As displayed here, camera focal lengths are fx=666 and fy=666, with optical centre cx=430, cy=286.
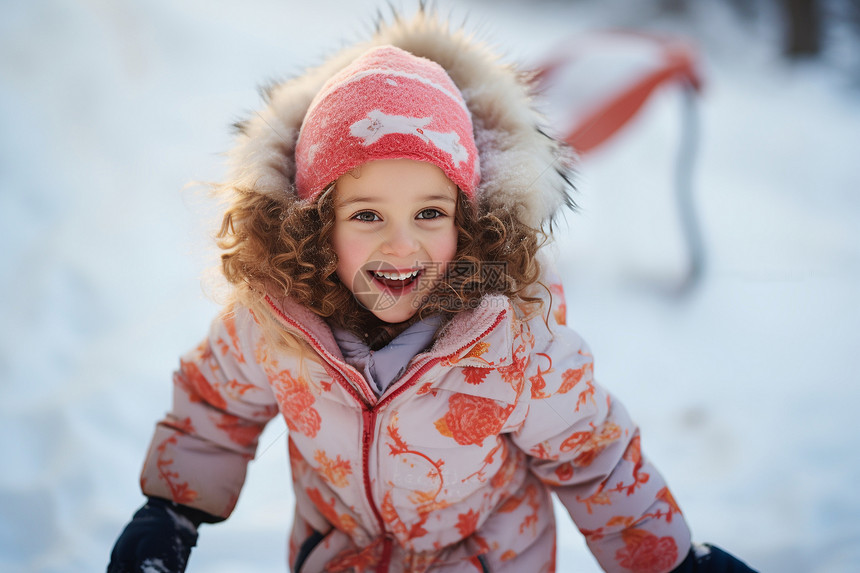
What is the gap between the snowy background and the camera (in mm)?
1447

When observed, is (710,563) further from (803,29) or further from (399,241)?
(803,29)

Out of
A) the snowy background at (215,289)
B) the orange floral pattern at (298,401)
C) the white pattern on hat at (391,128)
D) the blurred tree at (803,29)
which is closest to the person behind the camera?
the white pattern on hat at (391,128)

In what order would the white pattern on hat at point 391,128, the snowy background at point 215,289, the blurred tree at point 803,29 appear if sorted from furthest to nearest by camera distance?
the blurred tree at point 803,29
the snowy background at point 215,289
the white pattern on hat at point 391,128

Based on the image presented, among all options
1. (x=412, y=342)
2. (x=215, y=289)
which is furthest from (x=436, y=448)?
(x=215, y=289)

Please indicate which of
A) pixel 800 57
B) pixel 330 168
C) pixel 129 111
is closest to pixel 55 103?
pixel 129 111

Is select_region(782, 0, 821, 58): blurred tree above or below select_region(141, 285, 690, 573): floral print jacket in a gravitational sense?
above

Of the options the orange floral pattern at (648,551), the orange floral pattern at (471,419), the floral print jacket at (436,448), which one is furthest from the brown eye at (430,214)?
the orange floral pattern at (648,551)

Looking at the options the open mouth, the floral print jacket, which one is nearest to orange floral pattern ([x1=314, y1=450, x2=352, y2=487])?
the floral print jacket

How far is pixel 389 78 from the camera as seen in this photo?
889 mm

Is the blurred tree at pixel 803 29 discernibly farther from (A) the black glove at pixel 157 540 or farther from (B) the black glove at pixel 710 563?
(A) the black glove at pixel 157 540

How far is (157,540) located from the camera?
0.96 m

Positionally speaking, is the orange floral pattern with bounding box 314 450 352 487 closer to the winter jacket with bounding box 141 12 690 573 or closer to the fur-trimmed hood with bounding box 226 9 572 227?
the winter jacket with bounding box 141 12 690 573

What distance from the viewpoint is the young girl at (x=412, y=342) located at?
2.91 ft

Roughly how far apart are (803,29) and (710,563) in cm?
358
